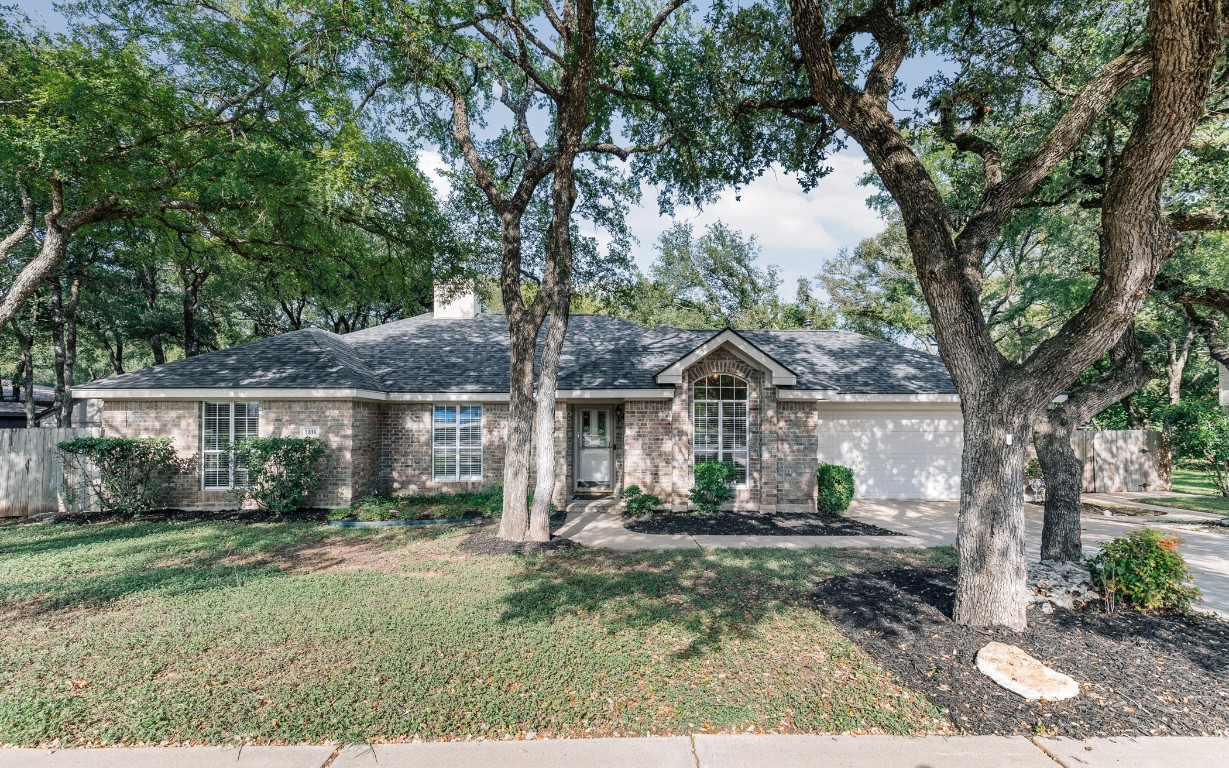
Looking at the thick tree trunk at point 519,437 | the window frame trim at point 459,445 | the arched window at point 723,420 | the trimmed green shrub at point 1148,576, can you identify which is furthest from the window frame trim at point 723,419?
the trimmed green shrub at point 1148,576

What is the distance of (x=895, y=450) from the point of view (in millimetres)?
13070

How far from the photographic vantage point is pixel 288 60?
925 centimetres

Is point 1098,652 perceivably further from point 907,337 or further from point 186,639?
point 907,337

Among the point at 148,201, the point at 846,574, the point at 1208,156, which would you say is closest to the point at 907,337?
the point at 1208,156

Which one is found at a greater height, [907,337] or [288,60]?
[288,60]

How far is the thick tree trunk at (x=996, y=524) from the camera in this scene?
4.71 m

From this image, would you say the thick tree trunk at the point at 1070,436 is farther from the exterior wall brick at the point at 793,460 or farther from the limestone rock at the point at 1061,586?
the exterior wall brick at the point at 793,460

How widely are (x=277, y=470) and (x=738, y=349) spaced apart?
9763 mm

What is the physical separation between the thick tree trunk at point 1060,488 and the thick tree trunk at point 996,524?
1.88m

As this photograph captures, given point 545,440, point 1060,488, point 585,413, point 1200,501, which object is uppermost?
point 585,413

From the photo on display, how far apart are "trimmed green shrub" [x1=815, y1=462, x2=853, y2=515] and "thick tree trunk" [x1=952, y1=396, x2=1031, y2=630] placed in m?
6.17

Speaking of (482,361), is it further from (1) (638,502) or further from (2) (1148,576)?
(2) (1148,576)

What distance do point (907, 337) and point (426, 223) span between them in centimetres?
2581

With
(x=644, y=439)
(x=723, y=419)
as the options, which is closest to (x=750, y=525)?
(x=723, y=419)
